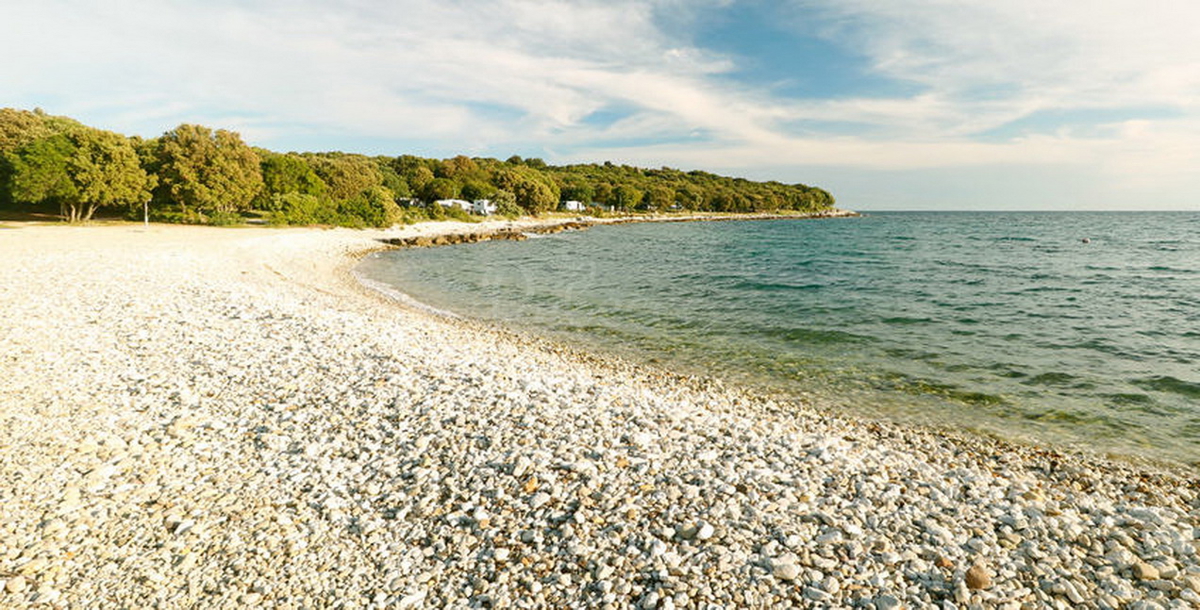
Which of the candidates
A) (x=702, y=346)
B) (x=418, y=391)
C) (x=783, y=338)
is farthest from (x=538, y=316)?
(x=418, y=391)

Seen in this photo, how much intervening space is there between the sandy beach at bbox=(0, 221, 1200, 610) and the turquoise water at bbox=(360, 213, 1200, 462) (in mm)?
2245

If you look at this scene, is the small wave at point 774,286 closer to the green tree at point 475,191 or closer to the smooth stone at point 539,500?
the smooth stone at point 539,500

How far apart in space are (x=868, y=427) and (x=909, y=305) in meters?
16.2

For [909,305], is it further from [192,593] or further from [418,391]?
[192,593]

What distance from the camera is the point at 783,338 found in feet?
60.0

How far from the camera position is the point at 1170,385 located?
13211 mm

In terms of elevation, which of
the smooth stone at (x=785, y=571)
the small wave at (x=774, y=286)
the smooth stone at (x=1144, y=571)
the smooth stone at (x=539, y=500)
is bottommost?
the smooth stone at (x=1144, y=571)

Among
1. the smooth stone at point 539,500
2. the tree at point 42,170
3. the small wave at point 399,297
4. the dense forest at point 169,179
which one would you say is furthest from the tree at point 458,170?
the smooth stone at point 539,500

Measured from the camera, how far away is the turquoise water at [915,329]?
11.9 meters

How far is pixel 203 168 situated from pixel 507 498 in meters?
70.9

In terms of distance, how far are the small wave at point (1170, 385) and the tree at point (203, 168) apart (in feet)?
249

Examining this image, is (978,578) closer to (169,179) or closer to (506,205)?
(169,179)

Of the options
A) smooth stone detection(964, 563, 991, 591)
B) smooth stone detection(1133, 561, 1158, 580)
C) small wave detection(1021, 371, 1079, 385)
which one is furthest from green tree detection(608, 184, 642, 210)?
smooth stone detection(964, 563, 991, 591)

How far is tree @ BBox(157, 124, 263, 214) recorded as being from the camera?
5784cm
